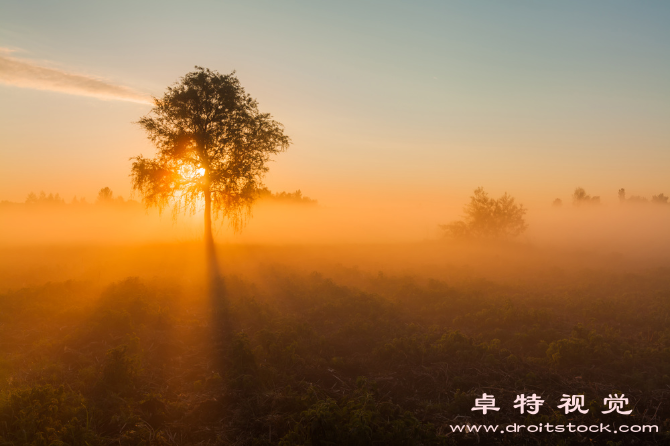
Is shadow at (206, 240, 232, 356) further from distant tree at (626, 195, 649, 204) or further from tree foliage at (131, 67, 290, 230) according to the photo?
distant tree at (626, 195, 649, 204)

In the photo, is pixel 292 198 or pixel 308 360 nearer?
pixel 308 360

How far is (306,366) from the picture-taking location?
972 centimetres

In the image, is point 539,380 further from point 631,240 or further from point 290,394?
point 631,240

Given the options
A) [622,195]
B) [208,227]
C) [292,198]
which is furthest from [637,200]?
[208,227]

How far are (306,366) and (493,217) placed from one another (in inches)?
1580

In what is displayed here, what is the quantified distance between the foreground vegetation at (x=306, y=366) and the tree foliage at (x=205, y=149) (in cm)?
737

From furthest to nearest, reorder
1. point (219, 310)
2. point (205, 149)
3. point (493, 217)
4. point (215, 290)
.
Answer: point (493, 217)
point (205, 149)
point (215, 290)
point (219, 310)

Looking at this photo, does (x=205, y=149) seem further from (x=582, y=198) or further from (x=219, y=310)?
(x=582, y=198)

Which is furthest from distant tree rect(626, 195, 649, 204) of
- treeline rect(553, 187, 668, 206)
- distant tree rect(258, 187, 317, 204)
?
distant tree rect(258, 187, 317, 204)

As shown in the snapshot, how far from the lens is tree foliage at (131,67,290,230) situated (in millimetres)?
21047

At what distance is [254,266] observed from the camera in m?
23.8

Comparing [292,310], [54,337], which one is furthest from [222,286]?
[54,337]

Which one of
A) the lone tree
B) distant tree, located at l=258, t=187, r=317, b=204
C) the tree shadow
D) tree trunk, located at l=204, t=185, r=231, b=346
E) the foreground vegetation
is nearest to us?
the foreground vegetation

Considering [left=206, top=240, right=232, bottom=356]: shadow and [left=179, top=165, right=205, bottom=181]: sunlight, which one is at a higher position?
[left=179, top=165, right=205, bottom=181]: sunlight
